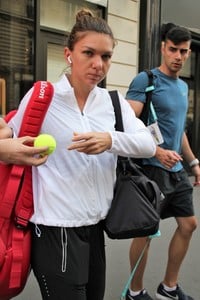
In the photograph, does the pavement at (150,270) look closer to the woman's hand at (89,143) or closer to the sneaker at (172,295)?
the sneaker at (172,295)

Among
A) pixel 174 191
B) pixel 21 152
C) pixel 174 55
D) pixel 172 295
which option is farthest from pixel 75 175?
pixel 172 295

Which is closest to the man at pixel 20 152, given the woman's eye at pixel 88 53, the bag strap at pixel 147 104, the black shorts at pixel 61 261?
the black shorts at pixel 61 261

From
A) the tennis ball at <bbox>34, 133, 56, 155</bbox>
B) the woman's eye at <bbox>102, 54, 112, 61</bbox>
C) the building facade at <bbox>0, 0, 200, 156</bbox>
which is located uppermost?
the building facade at <bbox>0, 0, 200, 156</bbox>

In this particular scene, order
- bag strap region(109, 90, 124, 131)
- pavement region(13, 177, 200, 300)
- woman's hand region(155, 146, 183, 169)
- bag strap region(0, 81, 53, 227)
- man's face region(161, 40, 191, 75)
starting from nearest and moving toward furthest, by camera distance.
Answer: bag strap region(0, 81, 53, 227), bag strap region(109, 90, 124, 131), woman's hand region(155, 146, 183, 169), man's face region(161, 40, 191, 75), pavement region(13, 177, 200, 300)

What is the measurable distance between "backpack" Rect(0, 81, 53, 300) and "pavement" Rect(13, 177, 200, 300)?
1.95 meters

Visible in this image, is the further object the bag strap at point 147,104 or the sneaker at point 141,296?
the sneaker at point 141,296

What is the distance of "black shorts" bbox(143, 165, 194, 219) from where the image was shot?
3652 mm

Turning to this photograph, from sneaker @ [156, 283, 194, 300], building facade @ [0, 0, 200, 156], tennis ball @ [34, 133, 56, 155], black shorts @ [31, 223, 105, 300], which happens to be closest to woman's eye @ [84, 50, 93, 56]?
tennis ball @ [34, 133, 56, 155]

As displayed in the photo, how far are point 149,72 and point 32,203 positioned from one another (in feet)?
6.07

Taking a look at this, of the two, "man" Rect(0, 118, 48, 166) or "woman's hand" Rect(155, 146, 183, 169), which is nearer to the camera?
"man" Rect(0, 118, 48, 166)

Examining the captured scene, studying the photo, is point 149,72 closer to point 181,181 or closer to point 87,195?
point 181,181

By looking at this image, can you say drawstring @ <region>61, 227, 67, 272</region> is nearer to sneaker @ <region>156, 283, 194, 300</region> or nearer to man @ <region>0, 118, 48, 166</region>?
man @ <region>0, 118, 48, 166</region>

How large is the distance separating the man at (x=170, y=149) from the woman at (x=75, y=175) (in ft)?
4.46

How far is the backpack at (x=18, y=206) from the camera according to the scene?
6.70ft
